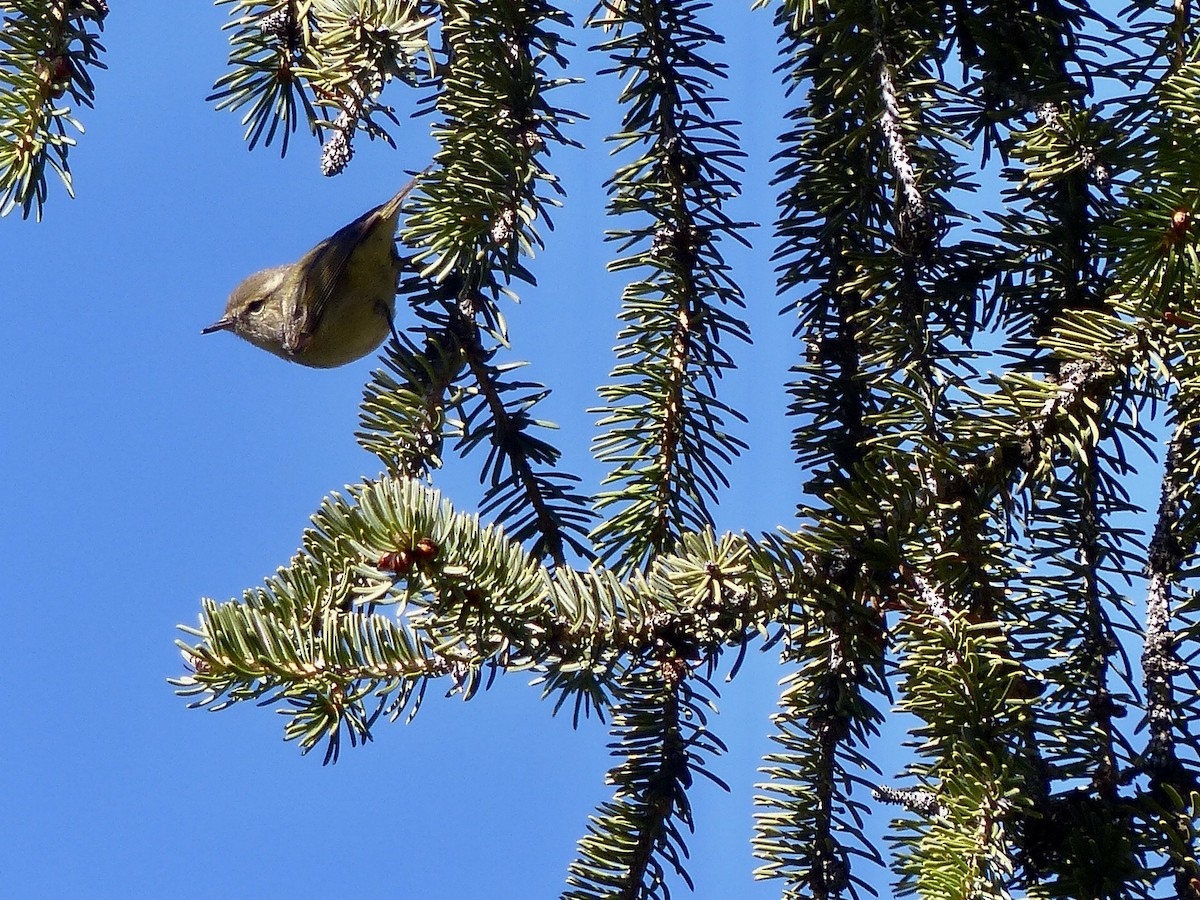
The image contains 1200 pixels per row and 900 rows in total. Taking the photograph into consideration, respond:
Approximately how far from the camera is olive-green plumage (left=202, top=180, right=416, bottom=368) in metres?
3.23

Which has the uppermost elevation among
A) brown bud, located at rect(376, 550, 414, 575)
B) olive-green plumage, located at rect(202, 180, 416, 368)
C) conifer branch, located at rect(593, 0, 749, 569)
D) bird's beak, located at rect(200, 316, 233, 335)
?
bird's beak, located at rect(200, 316, 233, 335)

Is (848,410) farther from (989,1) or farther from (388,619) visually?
(388,619)

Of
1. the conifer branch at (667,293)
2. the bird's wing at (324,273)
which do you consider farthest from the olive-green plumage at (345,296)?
the conifer branch at (667,293)

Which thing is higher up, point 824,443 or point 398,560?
point 824,443

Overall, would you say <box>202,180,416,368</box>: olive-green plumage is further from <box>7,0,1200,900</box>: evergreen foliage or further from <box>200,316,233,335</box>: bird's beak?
<box>7,0,1200,900</box>: evergreen foliage

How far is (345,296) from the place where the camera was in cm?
326

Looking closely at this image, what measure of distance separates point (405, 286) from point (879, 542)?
93 cm

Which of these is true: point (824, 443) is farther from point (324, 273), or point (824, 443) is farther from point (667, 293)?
Result: point (324, 273)

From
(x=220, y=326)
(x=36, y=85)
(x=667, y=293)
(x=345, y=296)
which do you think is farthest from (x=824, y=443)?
(x=220, y=326)

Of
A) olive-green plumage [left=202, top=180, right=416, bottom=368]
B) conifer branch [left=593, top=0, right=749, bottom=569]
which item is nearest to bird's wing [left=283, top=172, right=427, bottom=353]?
olive-green plumage [left=202, top=180, right=416, bottom=368]

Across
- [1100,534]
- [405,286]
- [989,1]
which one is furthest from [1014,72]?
[405,286]

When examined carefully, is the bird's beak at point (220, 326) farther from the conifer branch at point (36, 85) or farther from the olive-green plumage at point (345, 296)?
the conifer branch at point (36, 85)

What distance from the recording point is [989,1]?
156 centimetres

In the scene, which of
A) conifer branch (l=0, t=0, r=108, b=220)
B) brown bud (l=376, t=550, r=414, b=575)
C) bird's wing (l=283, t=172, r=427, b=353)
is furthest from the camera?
bird's wing (l=283, t=172, r=427, b=353)
